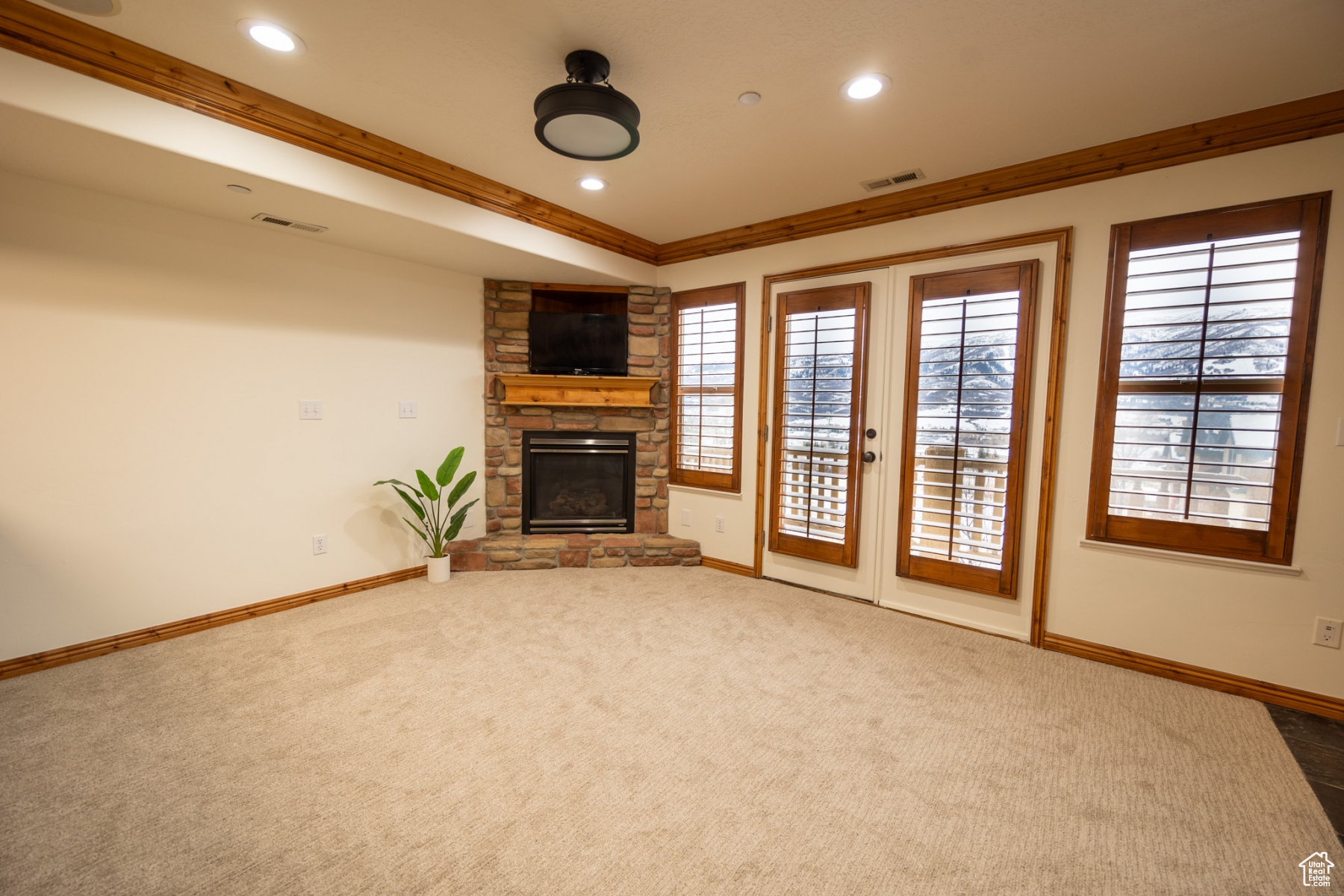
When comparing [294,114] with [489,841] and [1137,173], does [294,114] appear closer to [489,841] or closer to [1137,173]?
[489,841]

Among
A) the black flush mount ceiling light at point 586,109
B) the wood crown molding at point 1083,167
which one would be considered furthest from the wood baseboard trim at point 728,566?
the black flush mount ceiling light at point 586,109

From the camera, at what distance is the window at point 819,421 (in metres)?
3.55

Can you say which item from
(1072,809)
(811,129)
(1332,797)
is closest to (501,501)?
(811,129)

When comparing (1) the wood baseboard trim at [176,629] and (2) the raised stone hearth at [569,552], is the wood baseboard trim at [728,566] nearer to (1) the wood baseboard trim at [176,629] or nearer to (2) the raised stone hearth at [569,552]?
(2) the raised stone hearth at [569,552]

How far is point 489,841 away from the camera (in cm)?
156

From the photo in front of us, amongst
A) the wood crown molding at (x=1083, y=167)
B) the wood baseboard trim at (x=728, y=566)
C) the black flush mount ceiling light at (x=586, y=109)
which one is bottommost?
the wood baseboard trim at (x=728, y=566)

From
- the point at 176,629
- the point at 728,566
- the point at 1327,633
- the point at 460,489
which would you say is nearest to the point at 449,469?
the point at 460,489

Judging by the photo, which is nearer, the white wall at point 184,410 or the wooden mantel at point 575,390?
the white wall at point 184,410

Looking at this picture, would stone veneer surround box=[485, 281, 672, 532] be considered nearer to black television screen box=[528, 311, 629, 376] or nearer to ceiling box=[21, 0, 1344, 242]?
black television screen box=[528, 311, 629, 376]

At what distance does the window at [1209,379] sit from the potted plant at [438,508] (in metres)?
3.79

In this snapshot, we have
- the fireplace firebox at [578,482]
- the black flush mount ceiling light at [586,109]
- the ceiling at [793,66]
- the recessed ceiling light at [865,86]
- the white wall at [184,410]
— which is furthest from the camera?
the fireplace firebox at [578,482]

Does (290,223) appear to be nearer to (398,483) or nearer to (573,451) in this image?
(398,483)

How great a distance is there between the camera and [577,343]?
434cm

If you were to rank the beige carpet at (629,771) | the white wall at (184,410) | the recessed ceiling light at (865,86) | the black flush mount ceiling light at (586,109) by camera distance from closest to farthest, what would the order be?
the beige carpet at (629,771) < the black flush mount ceiling light at (586,109) < the recessed ceiling light at (865,86) < the white wall at (184,410)
